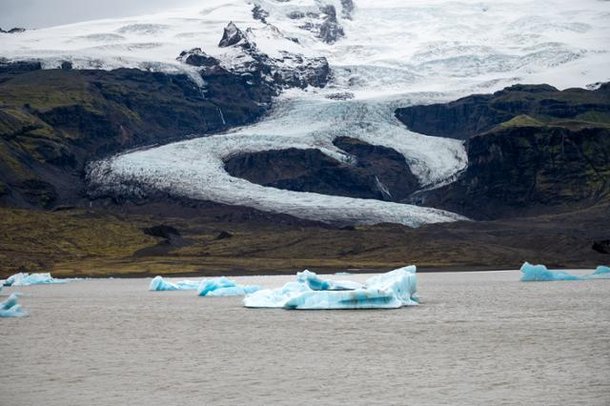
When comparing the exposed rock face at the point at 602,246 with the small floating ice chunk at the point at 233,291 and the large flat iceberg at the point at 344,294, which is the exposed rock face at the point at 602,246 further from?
the large flat iceberg at the point at 344,294

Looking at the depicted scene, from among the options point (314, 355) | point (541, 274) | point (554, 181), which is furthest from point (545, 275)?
point (554, 181)

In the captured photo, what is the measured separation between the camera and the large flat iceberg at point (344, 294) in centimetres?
5925

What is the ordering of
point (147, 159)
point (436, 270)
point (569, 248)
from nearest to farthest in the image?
point (436, 270) < point (569, 248) < point (147, 159)

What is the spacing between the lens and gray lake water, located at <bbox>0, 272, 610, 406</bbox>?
30172mm

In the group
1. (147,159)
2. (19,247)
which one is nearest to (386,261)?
(19,247)

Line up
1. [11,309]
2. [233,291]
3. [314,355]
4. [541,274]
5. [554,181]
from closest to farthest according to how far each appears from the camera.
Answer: [314,355] < [11,309] < [233,291] < [541,274] < [554,181]

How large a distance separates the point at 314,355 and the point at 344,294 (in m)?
19.7

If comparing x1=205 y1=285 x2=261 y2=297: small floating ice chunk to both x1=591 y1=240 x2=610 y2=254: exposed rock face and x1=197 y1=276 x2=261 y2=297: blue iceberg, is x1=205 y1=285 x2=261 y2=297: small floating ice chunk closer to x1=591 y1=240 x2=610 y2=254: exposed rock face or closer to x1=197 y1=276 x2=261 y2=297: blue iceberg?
x1=197 y1=276 x2=261 y2=297: blue iceberg

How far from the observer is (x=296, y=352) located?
4022 cm

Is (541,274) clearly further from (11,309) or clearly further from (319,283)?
(11,309)

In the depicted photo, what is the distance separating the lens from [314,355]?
128ft

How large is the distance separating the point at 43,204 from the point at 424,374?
15683cm

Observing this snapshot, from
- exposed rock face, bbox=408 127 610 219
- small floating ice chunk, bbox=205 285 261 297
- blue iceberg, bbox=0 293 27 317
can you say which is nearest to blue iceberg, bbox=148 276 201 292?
small floating ice chunk, bbox=205 285 261 297

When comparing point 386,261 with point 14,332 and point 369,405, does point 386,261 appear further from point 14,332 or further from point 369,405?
point 369,405
